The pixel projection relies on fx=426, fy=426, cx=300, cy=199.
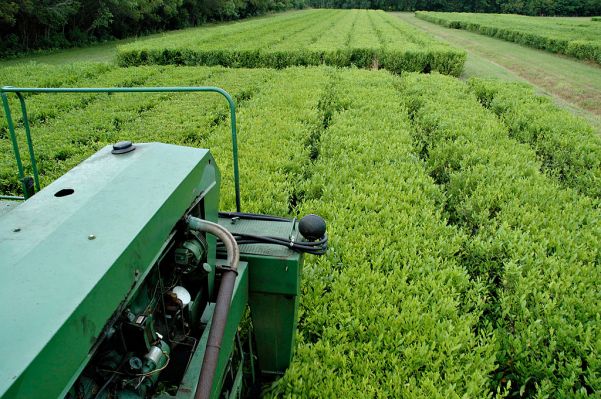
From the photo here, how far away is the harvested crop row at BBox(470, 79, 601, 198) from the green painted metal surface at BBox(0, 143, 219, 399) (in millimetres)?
6849

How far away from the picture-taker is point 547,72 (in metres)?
21.0

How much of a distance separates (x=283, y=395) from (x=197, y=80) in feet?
41.1

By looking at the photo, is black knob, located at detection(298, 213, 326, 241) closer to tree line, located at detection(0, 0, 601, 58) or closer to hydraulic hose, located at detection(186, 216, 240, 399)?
hydraulic hose, located at detection(186, 216, 240, 399)

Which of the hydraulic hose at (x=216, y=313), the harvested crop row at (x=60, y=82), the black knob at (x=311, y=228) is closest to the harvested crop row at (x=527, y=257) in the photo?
the black knob at (x=311, y=228)

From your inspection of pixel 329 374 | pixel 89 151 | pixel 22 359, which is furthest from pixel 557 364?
pixel 89 151

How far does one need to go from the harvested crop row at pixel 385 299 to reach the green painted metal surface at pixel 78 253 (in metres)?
1.71

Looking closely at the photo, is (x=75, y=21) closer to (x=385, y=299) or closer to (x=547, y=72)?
(x=547, y=72)

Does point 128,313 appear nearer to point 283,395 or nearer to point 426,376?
point 283,395

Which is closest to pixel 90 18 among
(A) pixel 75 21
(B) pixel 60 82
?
(A) pixel 75 21

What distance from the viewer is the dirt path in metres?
15.6

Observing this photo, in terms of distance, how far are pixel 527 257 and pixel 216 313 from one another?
3.74m

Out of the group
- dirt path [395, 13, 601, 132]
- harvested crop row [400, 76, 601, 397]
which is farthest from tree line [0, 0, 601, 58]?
harvested crop row [400, 76, 601, 397]

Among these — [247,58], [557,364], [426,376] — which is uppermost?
[247,58]

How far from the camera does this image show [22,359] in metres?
1.17
